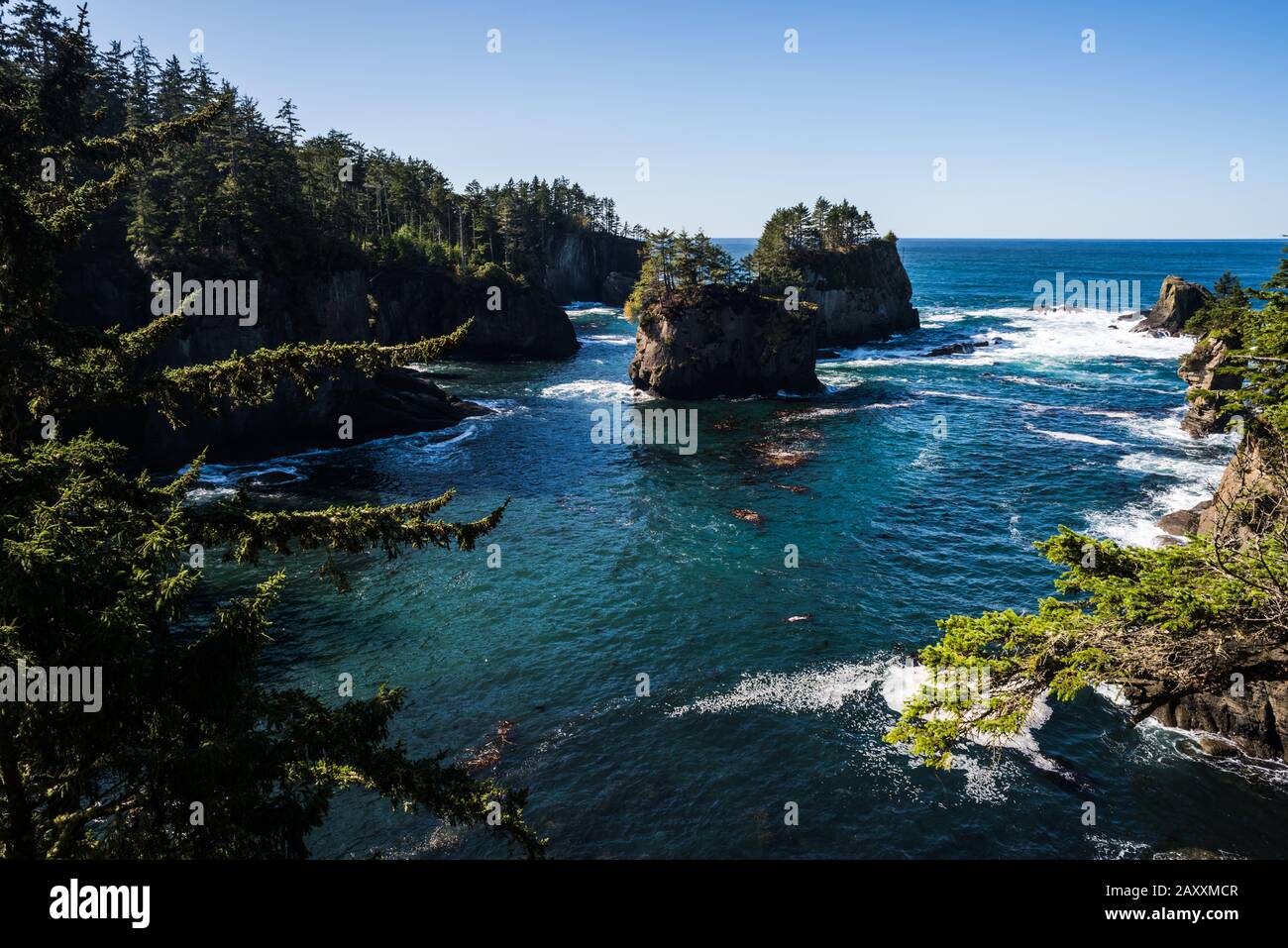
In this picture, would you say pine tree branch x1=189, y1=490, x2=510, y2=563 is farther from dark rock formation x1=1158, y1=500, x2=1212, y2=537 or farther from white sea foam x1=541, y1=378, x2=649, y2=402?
white sea foam x1=541, y1=378, x2=649, y2=402

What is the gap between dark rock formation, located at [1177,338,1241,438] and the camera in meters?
63.5

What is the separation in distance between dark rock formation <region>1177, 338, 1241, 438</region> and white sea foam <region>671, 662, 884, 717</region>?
40.7 metres

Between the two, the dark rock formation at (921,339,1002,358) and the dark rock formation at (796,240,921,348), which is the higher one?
the dark rock formation at (796,240,921,348)

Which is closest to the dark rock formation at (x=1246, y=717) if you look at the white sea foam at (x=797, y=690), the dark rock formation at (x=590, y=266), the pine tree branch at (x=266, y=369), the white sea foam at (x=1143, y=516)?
the white sea foam at (x=797, y=690)

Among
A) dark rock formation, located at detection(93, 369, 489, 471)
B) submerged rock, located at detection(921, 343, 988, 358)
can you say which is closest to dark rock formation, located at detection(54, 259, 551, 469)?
dark rock formation, located at detection(93, 369, 489, 471)

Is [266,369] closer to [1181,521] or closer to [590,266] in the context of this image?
[1181,521]

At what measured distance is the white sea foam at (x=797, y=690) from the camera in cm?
2952

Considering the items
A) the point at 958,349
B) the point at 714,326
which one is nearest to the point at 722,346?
the point at 714,326

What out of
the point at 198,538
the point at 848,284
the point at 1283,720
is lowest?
the point at 1283,720

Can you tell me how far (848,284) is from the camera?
118 meters
